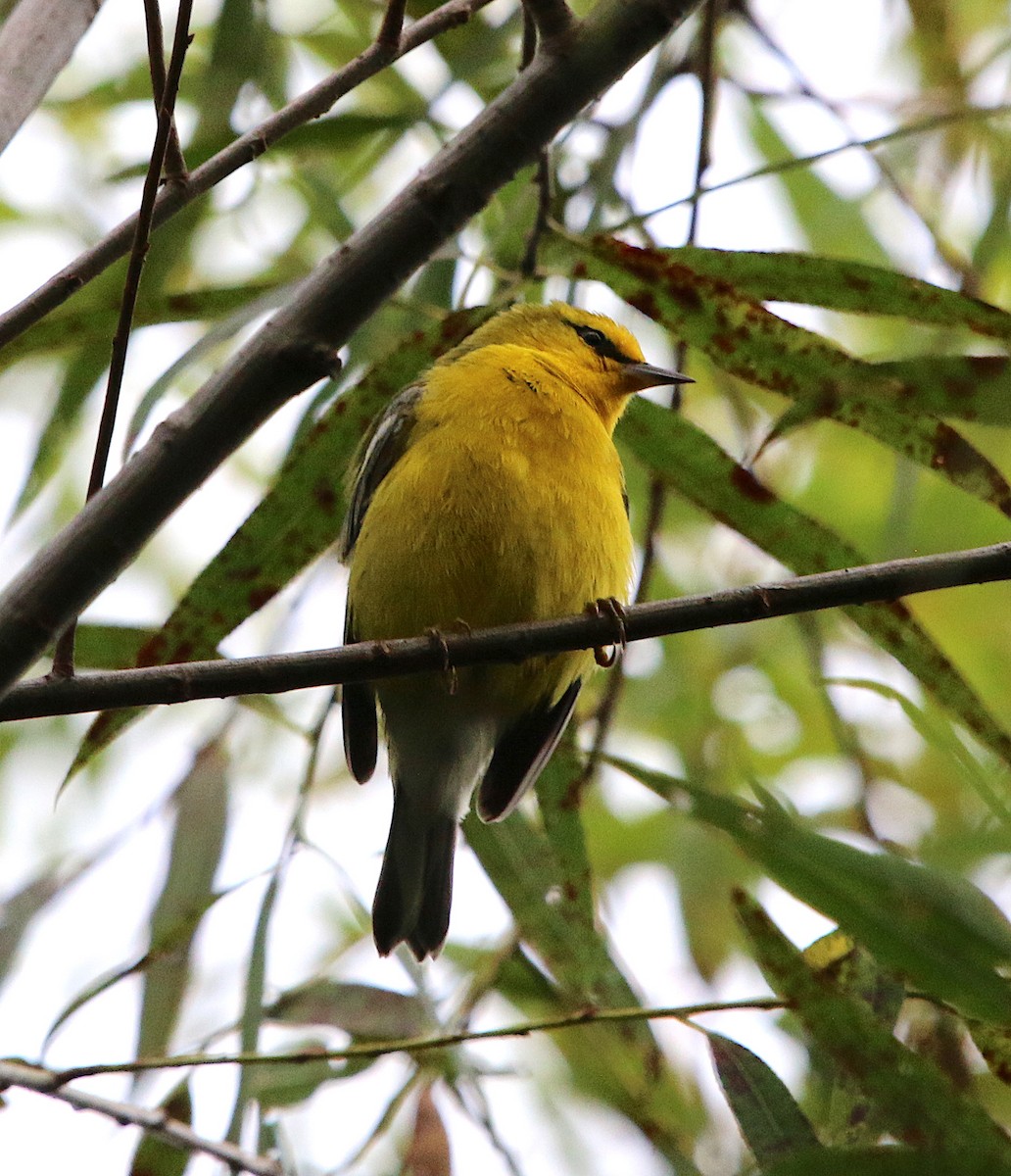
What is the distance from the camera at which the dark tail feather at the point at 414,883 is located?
380 centimetres

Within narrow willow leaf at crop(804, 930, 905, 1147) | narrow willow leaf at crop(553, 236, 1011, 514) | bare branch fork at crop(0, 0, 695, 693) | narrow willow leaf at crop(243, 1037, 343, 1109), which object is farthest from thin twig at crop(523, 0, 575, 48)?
narrow willow leaf at crop(243, 1037, 343, 1109)

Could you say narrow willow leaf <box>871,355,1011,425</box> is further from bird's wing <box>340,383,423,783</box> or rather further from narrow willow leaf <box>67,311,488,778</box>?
bird's wing <box>340,383,423,783</box>

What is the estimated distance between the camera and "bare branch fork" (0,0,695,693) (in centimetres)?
211

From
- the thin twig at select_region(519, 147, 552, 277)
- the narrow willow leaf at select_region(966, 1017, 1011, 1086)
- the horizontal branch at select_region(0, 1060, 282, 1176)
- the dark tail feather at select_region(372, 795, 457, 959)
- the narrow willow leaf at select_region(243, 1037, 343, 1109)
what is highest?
the thin twig at select_region(519, 147, 552, 277)

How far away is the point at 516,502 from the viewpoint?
355 cm

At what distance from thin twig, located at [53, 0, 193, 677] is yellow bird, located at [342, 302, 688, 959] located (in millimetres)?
1311

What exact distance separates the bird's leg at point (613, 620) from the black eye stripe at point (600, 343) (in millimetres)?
1046

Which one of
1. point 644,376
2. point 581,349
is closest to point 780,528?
point 644,376

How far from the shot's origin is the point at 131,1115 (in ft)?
9.34

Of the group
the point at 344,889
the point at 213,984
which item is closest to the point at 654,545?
the point at 344,889

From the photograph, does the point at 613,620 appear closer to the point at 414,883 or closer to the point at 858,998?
the point at 858,998

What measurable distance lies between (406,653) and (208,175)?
883 mm

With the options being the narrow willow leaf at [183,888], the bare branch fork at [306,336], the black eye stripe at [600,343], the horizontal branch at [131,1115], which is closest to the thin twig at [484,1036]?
the horizontal branch at [131,1115]

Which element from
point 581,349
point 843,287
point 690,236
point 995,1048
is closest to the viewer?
point 995,1048
